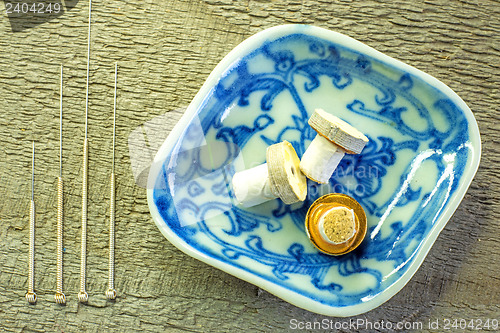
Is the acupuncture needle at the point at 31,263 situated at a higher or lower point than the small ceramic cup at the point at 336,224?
lower

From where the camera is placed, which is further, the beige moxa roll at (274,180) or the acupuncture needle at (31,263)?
the acupuncture needle at (31,263)

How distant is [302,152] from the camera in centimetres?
66

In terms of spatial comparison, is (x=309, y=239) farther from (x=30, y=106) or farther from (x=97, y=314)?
(x=30, y=106)

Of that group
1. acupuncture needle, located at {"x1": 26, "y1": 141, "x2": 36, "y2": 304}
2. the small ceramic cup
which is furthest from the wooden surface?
the small ceramic cup

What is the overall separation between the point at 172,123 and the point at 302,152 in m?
0.22

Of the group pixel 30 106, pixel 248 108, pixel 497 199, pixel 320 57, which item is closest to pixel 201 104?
pixel 248 108

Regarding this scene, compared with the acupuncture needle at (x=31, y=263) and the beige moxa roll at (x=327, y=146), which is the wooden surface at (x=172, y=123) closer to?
the acupuncture needle at (x=31, y=263)

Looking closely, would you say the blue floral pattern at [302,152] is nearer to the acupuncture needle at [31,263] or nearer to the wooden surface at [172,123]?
the wooden surface at [172,123]

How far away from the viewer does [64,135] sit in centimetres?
69

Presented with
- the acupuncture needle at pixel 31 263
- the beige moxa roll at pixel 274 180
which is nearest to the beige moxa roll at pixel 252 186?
the beige moxa roll at pixel 274 180

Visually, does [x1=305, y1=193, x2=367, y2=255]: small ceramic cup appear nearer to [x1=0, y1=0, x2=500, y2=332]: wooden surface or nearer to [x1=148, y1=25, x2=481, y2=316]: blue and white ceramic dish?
[x1=148, y1=25, x2=481, y2=316]: blue and white ceramic dish

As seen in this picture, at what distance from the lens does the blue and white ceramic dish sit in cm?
62

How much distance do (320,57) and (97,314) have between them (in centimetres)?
56

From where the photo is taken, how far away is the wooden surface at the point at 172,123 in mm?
682
